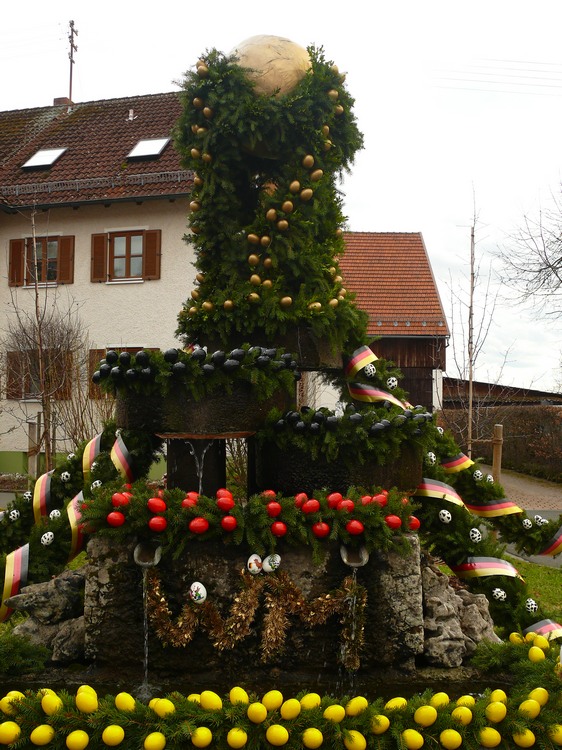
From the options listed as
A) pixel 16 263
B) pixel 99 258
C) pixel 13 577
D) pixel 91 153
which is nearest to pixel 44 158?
pixel 91 153

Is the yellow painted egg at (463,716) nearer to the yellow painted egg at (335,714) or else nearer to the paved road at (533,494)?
the yellow painted egg at (335,714)

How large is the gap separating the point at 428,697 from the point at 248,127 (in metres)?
3.09

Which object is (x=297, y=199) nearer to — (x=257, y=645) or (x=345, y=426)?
(x=345, y=426)

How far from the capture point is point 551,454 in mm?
17688

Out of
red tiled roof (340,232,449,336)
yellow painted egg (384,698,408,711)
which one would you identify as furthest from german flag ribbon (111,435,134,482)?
red tiled roof (340,232,449,336)

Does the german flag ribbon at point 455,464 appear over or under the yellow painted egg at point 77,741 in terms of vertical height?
over

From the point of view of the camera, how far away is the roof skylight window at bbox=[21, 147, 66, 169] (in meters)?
16.2

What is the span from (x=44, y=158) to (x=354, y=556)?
15.2 meters

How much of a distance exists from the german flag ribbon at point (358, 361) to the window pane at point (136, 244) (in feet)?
37.4

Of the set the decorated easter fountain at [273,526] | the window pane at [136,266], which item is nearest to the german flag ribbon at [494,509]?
the decorated easter fountain at [273,526]

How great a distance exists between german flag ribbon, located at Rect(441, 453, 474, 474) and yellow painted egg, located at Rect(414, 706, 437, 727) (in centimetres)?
204

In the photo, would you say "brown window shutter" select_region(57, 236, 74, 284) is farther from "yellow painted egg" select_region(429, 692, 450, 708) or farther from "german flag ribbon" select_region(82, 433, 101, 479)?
"yellow painted egg" select_region(429, 692, 450, 708)

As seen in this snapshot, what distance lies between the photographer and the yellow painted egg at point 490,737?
9.39 ft

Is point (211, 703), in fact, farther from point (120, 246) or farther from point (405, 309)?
point (405, 309)
